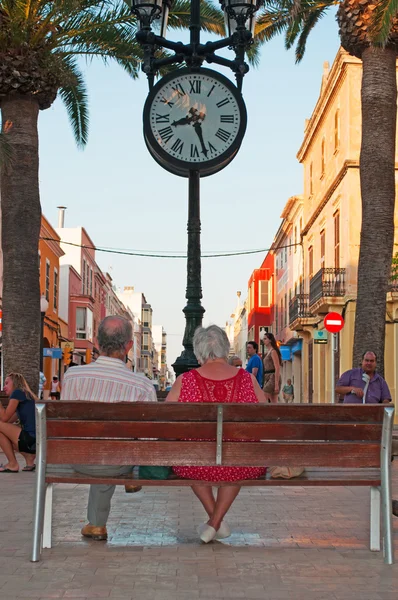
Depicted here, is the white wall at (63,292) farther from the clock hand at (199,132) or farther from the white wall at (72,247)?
the clock hand at (199,132)

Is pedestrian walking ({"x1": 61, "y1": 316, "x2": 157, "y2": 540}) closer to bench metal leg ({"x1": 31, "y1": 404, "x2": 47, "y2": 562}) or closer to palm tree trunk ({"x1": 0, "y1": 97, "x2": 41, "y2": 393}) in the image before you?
bench metal leg ({"x1": 31, "y1": 404, "x2": 47, "y2": 562})

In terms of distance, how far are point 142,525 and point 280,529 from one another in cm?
99

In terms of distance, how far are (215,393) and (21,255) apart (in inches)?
371

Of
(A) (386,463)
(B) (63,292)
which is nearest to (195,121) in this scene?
(A) (386,463)

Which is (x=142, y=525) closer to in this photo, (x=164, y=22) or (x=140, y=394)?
(x=140, y=394)

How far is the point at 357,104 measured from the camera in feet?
104

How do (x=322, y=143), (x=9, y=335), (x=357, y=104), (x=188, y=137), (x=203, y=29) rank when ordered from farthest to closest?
(x=322, y=143)
(x=357, y=104)
(x=203, y=29)
(x=9, y=335)
(x=188, y=137)

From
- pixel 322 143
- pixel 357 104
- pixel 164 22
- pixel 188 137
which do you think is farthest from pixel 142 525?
pixel 322 143

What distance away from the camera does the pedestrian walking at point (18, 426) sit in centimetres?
1009

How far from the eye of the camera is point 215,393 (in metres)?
6.02

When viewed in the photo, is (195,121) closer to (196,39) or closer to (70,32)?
(196,39)

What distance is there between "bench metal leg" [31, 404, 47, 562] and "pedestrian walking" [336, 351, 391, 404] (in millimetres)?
6877

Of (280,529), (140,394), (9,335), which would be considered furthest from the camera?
(9,335)

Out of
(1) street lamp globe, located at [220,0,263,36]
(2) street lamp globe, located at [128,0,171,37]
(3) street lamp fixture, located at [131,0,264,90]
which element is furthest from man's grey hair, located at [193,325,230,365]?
(2) street lamp globe, located at [128,0,171,37]
